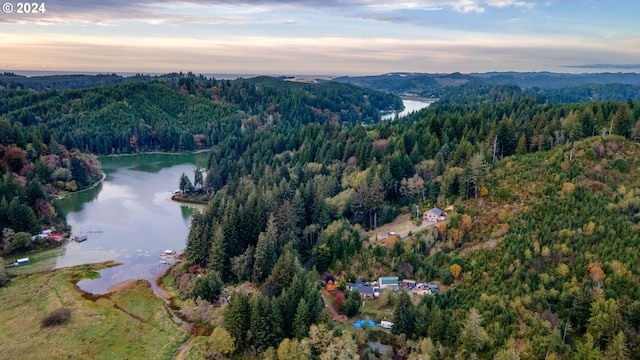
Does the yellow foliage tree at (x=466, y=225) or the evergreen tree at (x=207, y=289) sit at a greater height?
the yellow foliage tree at (x=466, y=225)

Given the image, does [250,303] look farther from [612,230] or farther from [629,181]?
[629,181]

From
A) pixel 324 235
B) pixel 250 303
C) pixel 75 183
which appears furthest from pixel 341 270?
pixel 75 183

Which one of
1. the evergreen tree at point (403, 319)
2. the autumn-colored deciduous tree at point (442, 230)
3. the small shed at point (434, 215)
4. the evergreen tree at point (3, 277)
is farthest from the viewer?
the small shed at point (434, 215)

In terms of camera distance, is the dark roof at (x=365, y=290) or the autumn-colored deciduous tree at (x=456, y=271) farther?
the dark roof at (x=365, y=290)

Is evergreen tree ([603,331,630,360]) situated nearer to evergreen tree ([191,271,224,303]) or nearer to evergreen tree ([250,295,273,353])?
evergreen tree ([250,295,273,353])

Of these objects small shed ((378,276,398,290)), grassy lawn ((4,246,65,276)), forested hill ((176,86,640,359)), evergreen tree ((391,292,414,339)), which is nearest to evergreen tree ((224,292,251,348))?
forested hill ((176,86,640,359))

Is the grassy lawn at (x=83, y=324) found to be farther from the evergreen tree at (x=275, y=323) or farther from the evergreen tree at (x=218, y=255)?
the evergreen tree at (x=275, y=323)

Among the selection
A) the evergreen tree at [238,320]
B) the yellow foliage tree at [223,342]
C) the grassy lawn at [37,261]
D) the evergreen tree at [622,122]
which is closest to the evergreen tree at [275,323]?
the evergreen tree at [238,320]

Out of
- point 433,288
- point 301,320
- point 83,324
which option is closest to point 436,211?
point 433,288
